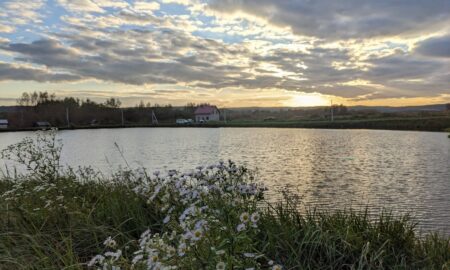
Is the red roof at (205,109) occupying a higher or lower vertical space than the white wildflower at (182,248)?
higher

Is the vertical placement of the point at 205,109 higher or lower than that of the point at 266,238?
higher

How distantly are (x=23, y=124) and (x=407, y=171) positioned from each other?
331 ft

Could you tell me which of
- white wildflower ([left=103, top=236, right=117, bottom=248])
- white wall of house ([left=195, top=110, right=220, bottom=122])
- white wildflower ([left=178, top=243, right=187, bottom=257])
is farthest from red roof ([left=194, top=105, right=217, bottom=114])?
white wildflower ([left=178, top=243, right=187, bottom=257])

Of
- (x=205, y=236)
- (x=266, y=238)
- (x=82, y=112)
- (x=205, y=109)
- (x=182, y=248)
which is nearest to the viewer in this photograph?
(x=182, y=248)

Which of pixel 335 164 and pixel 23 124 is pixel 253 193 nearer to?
pixel 335 164

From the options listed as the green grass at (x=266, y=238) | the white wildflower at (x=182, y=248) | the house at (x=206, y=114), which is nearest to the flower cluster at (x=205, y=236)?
the white wildflower at (x=182, y=248)

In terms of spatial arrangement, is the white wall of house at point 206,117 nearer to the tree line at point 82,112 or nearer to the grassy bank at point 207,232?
the tree line at point 82,112

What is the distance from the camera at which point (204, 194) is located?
4.16 metres

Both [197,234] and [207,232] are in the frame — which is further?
[207,232]

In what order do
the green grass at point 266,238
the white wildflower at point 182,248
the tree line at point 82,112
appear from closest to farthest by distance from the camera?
the white wildflower at point 182,248, the green grass at point 266,238, the tree line at point 82,112

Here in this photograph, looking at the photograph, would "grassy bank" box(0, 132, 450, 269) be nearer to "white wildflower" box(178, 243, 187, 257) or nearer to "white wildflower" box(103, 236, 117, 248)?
"white wildflower" box(103, 236, 117, 248)

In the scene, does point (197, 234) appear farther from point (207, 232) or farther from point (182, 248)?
point (207, 232)

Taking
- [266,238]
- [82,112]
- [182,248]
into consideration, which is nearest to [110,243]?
[182,248]

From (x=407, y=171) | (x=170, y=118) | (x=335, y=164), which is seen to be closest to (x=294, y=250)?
(x=407, y=171)
